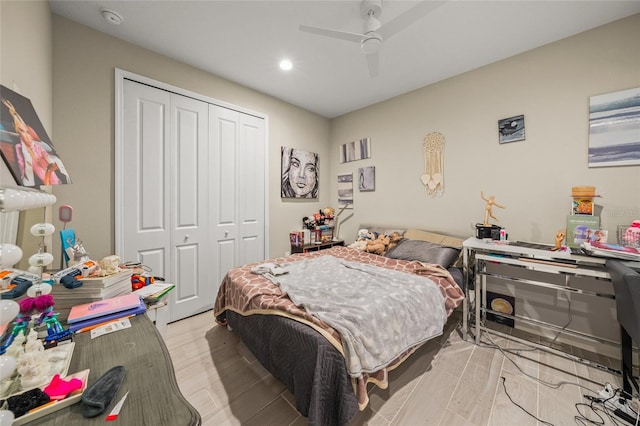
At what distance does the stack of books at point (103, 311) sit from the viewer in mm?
892

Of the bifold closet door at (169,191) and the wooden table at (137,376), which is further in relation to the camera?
the bifold closet door at (169,191)

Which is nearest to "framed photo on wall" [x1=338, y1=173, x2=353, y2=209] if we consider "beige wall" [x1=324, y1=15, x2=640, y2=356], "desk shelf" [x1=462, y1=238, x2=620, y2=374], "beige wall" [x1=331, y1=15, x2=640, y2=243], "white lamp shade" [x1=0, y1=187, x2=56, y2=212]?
"beige wall" [x1=331, y1=15, x2=640, y2=243]

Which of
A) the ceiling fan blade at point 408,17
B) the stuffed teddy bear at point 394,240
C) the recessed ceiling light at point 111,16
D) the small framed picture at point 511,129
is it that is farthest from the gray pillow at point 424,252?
the recessed ceiling light at point 111,16

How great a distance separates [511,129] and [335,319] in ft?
8.46

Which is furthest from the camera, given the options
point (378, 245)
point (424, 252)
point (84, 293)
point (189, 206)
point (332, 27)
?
point (378, 245)

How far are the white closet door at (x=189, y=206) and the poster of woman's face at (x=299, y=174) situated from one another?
1.12m

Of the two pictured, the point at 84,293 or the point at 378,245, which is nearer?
the point at 84,293

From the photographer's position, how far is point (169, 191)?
2.46m

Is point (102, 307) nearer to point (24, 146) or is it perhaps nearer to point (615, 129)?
point (24, 146)

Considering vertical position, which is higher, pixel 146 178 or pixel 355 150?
pixel 355 150

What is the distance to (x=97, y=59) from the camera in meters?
2.06

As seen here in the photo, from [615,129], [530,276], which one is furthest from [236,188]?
[615,129]

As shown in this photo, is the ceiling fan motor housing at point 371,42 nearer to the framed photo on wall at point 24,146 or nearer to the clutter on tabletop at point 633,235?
the framed photo on wall at point 24,146

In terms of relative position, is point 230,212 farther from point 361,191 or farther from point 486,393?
point 486,393
